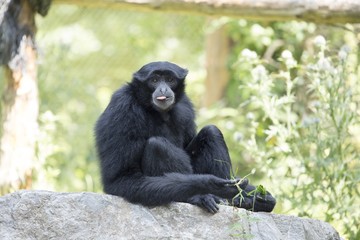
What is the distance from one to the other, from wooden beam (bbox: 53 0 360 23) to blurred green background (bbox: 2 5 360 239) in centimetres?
31

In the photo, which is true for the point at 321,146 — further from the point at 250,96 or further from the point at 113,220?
the point at 113,220

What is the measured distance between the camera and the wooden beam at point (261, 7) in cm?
729

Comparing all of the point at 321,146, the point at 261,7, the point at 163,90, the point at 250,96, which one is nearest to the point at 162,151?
the point at 163,90

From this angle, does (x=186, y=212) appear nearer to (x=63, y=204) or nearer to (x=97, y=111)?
(x=63, y=204)

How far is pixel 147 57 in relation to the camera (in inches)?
606

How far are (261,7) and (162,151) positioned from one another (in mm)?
2442

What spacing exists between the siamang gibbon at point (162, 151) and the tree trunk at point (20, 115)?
186 cm

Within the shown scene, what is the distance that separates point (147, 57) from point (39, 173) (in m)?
7.06

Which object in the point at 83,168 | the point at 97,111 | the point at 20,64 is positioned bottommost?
the point at 83,168

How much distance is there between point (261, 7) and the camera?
743 cm

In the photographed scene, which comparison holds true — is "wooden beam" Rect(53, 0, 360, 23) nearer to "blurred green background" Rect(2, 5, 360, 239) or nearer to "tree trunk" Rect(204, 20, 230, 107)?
"blurred green background" Rect(2, 5, 360, 239)

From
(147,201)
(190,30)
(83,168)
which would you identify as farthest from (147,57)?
(147,201)

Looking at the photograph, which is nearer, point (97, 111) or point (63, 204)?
point (63, 204)

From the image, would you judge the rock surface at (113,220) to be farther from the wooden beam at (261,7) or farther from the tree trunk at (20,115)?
the wooden beam at (261,7)
